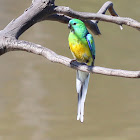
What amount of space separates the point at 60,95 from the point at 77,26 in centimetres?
279

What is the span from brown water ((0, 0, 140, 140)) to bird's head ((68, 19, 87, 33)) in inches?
106

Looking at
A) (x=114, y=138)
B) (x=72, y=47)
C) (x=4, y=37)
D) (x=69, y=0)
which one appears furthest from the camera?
(x=69, y=0)

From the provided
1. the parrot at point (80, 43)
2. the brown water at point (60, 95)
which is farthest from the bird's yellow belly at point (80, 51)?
the brown water at point (60, 95)

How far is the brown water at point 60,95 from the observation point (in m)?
4.76

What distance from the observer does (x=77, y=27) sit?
7.22 feet

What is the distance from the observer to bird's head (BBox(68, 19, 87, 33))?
2170 millimetres

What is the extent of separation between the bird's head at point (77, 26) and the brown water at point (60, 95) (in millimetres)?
2703

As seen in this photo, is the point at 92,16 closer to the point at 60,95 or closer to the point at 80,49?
the point at 80,49

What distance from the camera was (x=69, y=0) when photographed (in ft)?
17.9

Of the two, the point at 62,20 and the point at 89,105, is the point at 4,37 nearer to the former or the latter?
the point at 62,20

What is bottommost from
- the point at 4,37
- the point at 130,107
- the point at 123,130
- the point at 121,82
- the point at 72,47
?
the point at 4,37

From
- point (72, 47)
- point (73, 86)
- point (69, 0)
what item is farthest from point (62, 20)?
point (69, 0)

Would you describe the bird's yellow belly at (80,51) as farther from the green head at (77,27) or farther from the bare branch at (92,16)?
the bare branch at (92,16)

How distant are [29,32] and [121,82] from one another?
1.43 m
